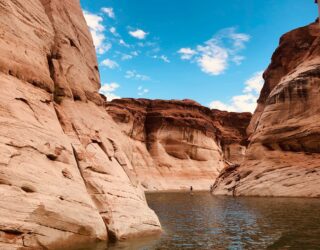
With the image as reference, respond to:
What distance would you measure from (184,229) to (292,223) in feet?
21.2

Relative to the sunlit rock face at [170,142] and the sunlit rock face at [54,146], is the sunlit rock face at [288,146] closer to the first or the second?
the sunlit rock face at [170,142]

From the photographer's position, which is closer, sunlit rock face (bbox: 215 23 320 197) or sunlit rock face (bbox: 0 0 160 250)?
sunlit rock face (bbox: 0 0 160 250)

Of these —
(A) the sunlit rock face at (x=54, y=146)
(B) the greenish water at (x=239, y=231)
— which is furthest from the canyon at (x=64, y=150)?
(B) the greenish water at (x=239, y=231)

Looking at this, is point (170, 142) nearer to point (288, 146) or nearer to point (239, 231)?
point (288, 146)

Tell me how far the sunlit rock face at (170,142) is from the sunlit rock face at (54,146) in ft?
163

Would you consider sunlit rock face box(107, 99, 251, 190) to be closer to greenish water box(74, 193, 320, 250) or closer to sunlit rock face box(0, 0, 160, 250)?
greenish water box(74, 193, 320, 250)

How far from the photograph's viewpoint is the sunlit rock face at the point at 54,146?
11430 millimetres

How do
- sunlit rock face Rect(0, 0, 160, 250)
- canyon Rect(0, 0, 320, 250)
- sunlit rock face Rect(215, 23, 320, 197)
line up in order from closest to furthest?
sunlit rock face Rect(0, 0, 160, 250) → canyon Rect(0, 0, 320, 250) → sunlit rock face Rect(215, 23, 320, 197)

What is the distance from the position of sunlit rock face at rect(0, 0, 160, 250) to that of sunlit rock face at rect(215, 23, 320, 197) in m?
24.1

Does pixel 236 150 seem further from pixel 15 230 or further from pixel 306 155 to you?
pixel 15 230

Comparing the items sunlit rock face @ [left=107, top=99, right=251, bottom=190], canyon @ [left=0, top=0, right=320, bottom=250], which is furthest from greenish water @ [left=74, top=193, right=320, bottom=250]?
sunlit rock face @ [left=107, top=99, right=251, bottom=190]

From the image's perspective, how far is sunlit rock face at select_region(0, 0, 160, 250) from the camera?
11.4 m

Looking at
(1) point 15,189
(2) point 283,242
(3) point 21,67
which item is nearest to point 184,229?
(2) point 283,242

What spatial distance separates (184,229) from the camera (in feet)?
59.8
